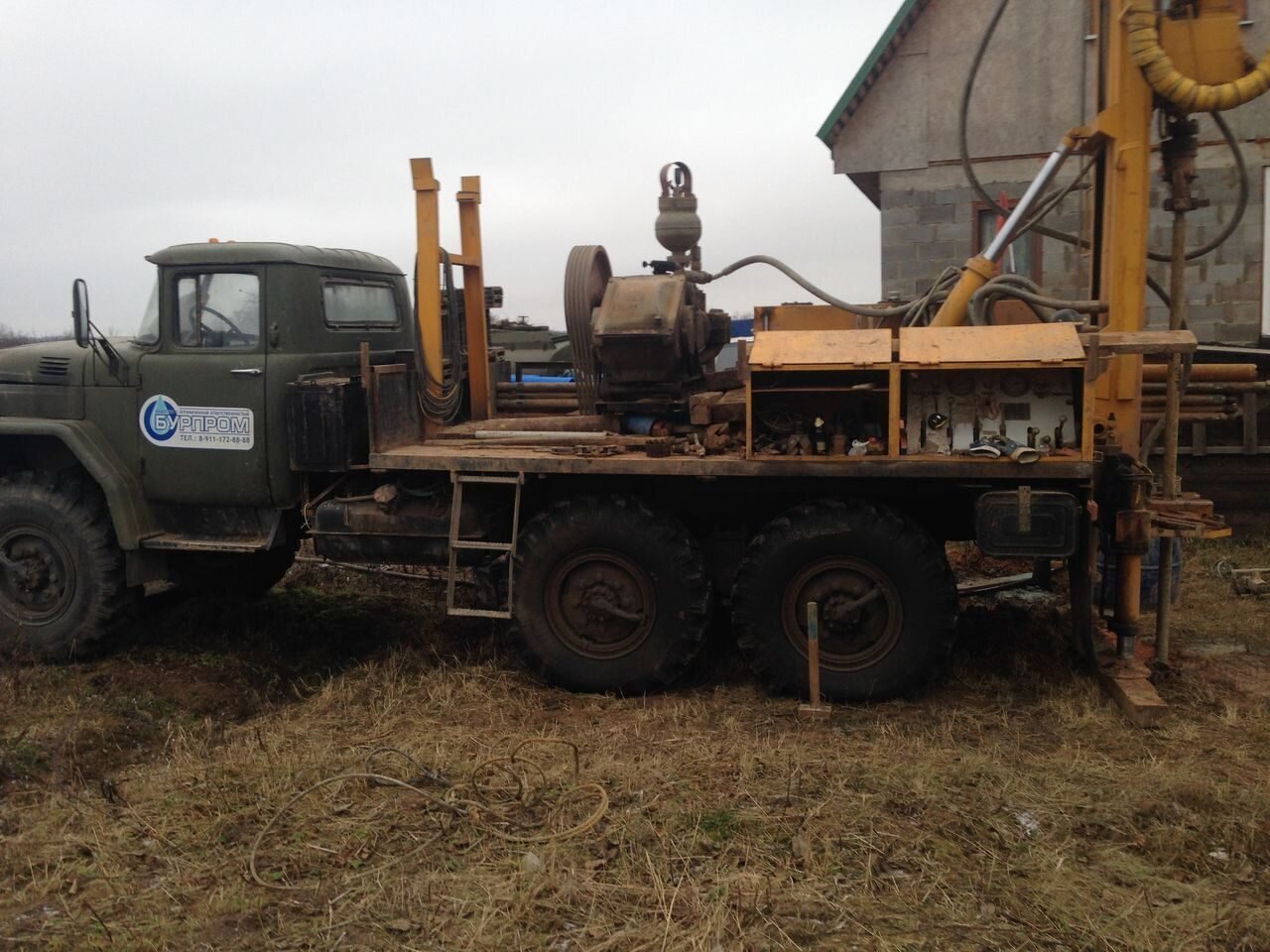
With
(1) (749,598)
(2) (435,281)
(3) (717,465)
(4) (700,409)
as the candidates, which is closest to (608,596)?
(1) (749,598)

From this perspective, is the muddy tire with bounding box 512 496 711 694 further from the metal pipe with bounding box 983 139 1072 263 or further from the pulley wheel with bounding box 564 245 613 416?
the metal pipe with bounding box 983 139 1072 263

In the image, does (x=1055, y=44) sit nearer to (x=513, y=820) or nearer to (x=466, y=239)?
(x=466, y=239)

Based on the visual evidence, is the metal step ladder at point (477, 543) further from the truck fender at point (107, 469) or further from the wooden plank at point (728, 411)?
the truck fender at point (107, 469)

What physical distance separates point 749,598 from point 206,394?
3.39 m

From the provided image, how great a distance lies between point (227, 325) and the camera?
719cm

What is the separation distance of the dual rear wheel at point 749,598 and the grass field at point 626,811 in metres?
0.21

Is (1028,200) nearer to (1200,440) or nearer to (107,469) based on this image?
(1200,440)

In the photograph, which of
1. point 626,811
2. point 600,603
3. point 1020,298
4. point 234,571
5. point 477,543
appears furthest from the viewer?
point 234,571

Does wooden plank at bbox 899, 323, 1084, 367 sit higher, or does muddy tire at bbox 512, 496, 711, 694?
wooden plank at bbox 899, 323, 1084, 367

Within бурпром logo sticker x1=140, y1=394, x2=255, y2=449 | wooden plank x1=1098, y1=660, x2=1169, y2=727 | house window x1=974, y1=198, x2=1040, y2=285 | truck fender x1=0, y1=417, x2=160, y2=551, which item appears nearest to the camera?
wooden plank x1=1098, y1=660, x2=1169, y2=727

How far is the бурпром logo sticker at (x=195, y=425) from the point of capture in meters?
7.07

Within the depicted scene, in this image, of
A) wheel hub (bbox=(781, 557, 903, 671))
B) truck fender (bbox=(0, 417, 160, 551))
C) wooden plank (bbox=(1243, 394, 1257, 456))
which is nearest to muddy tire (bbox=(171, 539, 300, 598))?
truck fender (bbox=(0, 417, 160, 551))

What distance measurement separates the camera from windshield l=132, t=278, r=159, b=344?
7.30 m

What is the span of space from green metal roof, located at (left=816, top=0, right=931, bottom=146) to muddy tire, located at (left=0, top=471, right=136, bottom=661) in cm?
1047
